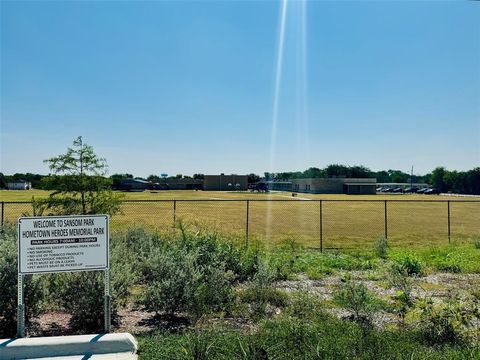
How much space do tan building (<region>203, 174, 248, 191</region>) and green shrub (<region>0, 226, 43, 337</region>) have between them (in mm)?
107825

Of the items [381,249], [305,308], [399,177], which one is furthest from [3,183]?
[399,177]

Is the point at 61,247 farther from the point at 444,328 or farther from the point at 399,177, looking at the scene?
the point at 399,177

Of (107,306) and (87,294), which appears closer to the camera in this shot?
(107,306)

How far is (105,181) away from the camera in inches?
441

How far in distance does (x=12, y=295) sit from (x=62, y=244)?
104cm

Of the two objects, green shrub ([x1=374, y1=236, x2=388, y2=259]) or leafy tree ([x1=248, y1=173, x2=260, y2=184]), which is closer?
green shrub ([x1=374, y1=236, x2=388, y2=259])

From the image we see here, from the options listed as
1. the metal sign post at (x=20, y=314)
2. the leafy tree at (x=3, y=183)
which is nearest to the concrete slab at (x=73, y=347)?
the metal sign post at (x=20, y=314)

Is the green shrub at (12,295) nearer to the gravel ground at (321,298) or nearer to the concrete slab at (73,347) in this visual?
the gravel ground at (321,298)

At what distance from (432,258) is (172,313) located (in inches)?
333

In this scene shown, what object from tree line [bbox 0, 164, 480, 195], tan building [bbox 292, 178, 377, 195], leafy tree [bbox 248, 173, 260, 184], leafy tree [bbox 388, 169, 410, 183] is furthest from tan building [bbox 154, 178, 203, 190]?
leafy tree [bbox 388, 169, 410, 183]

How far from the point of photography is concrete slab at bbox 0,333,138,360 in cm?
413

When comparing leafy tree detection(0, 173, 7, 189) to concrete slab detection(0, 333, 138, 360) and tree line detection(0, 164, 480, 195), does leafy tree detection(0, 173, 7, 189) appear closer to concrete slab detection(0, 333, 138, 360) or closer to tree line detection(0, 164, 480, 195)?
tree line detection(0, 164, 480, 195)

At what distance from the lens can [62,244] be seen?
15.3 feet

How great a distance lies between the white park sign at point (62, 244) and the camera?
4.55m
